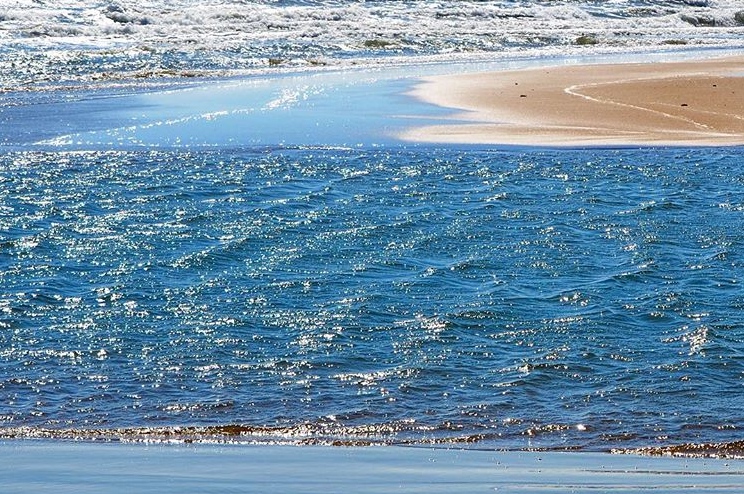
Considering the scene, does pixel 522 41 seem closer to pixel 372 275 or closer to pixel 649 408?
pixel 372 275

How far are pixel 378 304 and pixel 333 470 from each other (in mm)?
3356

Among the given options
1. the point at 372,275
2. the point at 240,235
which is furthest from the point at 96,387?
the point at 240,235

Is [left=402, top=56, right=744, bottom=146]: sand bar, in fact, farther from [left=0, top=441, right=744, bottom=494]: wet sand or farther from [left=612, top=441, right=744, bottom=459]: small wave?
[left=0, top=441, right=744, bottom=494]: wet sand

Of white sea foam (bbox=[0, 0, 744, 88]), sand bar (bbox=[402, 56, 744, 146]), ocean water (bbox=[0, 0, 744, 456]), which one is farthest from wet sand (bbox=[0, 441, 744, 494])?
white sea foam (bbox=[0, 0, 744, 88])

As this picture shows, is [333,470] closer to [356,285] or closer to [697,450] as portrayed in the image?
[697,450]

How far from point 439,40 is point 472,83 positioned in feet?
44.2

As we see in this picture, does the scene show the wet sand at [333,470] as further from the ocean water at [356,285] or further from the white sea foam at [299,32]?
the white sea foam at [299,32]

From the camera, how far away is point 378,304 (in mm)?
8039

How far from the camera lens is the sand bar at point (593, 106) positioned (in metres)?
15.9

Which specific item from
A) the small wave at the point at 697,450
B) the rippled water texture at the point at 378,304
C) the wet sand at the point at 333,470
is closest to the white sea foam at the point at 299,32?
the rippled water texture at the point at 378,304

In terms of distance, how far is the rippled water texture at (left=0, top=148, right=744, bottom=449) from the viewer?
606cm

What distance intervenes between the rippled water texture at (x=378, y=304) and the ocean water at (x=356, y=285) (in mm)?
24

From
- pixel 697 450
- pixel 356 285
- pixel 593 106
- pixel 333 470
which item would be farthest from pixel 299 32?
pixel 333 470

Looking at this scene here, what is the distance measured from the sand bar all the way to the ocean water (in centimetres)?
99
